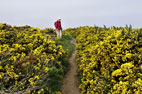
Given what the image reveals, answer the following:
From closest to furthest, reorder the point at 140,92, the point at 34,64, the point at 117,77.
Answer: the point at 140,92 → the point at 117,77 → the point at 34,64

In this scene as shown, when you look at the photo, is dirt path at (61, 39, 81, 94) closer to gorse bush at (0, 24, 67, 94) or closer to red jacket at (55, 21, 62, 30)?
gorse bush at (0, 24, 67, 94)

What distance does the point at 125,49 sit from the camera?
589cm

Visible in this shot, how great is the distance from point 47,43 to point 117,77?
192 inches

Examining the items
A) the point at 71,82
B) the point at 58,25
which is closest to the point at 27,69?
the point at 71,82

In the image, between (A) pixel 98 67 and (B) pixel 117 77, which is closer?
(B) pixel 117 77

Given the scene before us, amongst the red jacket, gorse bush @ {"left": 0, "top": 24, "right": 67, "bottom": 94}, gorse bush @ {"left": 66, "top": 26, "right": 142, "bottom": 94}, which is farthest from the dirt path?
the red jacket

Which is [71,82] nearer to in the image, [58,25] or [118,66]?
[118,66]

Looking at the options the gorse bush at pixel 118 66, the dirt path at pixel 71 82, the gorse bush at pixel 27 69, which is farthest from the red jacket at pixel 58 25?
the gorse bush at pixel 118 66

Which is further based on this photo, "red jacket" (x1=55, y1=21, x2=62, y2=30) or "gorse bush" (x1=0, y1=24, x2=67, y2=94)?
"red jacket" (x1=55, y1=21, x2=62, y2=30)

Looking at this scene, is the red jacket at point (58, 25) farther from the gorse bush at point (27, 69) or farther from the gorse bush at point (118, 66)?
the gorse bush at point (118, 66)

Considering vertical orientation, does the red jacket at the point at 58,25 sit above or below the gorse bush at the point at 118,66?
above

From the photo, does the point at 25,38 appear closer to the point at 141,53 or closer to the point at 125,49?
the point at 125,49

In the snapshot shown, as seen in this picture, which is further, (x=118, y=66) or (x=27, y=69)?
(x=27, y=69)

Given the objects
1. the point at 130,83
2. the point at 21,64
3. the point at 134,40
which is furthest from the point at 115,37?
the point at 21,64
